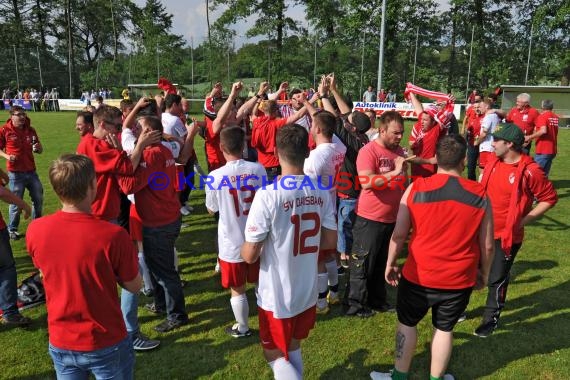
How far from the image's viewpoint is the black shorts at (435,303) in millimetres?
3270

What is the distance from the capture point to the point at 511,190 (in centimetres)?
403

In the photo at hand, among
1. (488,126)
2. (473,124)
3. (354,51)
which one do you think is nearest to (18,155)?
(488,126)

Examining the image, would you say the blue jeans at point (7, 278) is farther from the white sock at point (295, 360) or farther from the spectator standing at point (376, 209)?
the spectator standing at point (376, 209)

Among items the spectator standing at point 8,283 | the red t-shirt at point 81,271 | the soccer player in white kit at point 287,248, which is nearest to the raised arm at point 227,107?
the soccer player in white kit at point 287,248

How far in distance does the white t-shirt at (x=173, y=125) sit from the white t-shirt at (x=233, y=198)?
3170 mm

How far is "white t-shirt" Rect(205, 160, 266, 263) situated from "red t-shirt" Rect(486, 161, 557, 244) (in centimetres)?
229

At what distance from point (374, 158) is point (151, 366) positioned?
9.63ft

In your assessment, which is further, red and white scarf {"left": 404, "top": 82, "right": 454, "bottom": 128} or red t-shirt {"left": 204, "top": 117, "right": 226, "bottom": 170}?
red t-shirt {"left": 204, "top": 117, "right": 226, "bottom": 170}

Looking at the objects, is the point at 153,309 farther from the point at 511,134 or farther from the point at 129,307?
the point at 511,134

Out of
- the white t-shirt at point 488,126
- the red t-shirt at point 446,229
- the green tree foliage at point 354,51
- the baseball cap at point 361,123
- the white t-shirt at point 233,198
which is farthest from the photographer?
the green tree foliage at point 354,51

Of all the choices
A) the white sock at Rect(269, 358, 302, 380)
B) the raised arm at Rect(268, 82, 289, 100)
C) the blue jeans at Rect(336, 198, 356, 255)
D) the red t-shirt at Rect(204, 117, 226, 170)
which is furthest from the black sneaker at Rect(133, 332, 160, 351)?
the raised arm at Rect(268, 82, 289, 100)

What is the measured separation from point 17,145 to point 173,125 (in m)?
2.52

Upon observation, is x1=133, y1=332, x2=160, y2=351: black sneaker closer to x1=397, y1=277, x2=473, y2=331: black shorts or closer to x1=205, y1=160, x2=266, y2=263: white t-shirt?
x1=205, y1=160, x2=266, y2=263: white t-shirt

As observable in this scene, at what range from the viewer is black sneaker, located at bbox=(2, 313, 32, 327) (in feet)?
14.8
